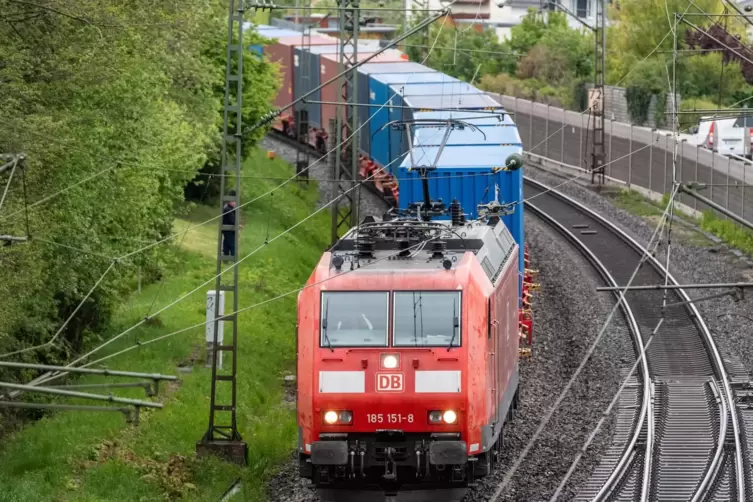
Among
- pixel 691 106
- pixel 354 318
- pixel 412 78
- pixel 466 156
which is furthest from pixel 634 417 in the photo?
pixel 691 106

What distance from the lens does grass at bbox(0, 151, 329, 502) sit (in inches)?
686

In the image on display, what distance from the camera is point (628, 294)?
31016 millimetres

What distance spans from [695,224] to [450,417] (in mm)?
26112

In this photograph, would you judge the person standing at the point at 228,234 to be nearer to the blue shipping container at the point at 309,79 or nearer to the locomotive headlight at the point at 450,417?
the locomotive headlight at the point at 450,417

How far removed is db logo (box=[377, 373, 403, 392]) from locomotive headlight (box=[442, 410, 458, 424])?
22.6 inches

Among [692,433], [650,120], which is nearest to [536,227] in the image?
[692,433]

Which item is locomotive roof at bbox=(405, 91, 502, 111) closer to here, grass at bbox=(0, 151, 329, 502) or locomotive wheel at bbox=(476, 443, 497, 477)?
grass at bbox=(0, 151, 329, 502)

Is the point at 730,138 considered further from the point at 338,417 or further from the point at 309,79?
the point at 338,417

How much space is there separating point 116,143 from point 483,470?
9211 millimetres

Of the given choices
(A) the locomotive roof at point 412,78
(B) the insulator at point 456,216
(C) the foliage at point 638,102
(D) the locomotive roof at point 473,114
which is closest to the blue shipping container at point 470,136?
(D) the locomotive roof at point 473,114

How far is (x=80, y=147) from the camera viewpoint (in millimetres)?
20156

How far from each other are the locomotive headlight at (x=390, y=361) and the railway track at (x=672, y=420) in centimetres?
339

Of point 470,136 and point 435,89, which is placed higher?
point 435,89

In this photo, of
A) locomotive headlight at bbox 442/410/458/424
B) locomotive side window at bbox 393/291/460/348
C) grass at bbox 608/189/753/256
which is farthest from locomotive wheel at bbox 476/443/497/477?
grass at bbox 608/189/753/256
